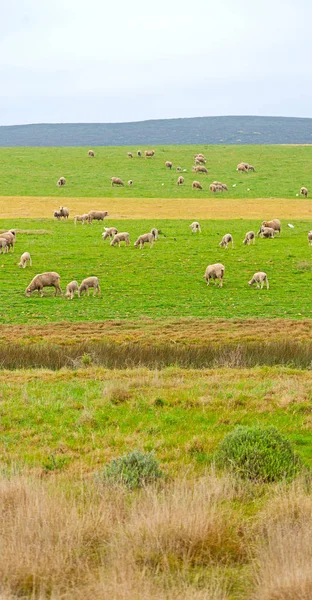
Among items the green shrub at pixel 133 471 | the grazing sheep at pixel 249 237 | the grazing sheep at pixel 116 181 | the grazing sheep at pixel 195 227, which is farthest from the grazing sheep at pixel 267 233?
the green shrub at pixel 133 471

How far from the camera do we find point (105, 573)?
5.82 meters

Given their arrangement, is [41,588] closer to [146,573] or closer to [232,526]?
[146,573]

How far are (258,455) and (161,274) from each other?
25.4 meters

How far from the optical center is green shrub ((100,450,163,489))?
8156 millimetres

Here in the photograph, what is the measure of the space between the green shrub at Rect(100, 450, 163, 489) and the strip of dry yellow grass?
4955 centimetres

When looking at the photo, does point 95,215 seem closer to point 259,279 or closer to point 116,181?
point 259,279

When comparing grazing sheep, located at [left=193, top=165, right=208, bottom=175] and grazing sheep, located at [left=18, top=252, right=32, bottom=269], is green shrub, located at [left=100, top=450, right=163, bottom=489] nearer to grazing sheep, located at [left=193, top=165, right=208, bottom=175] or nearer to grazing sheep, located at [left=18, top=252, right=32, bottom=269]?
grazing sheep, located at [left=18, top=252, right=32, bottom=269]

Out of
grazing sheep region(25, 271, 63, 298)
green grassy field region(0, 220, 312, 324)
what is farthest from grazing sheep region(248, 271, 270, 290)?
grazing sheep region(25, 271, 63, 298)

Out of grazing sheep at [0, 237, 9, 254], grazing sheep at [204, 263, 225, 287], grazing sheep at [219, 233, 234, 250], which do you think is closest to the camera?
grazing sheep at [204, 263, 225, 287]

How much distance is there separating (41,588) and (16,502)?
66.9 inches

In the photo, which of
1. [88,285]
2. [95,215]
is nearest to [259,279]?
[88,285]

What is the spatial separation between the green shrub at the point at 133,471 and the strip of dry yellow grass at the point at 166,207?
49551 mm

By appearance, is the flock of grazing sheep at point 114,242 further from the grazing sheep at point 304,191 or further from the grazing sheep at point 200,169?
the grazing sheep at point 200,169

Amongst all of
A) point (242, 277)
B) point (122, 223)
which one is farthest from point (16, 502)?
point (122, 223)
